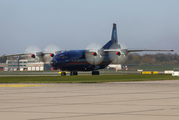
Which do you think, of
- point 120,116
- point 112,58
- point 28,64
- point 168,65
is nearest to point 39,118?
point 120,116

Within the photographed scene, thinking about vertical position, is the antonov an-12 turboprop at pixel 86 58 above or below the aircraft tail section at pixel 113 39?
below

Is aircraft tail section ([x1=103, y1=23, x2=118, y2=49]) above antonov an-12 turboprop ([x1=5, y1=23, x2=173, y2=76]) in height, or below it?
above

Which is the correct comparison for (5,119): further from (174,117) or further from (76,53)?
(76,53)

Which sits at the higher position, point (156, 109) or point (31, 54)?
point (31, 54)

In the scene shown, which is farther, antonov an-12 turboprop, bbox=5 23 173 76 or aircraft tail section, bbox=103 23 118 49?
aircraft tail section, bbox=103 23 118 49

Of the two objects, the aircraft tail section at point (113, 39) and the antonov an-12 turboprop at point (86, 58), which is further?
the aircraft tail section at point (113, 39)

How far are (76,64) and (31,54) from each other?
580 inches

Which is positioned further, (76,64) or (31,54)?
(31,54)

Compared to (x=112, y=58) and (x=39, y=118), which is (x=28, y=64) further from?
(x=39, y=118)

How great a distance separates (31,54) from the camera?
239 ft

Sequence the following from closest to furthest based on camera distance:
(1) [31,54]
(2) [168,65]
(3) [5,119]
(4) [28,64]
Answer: (3) [5,119]
(1) [31,54]
(2) [168,65]
(4) [28,64]

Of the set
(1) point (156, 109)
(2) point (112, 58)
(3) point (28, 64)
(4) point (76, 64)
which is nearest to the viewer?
(1) point (156, 109)

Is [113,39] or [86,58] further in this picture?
[113,39]

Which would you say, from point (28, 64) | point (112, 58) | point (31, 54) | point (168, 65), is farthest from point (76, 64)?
point (28, 64)
